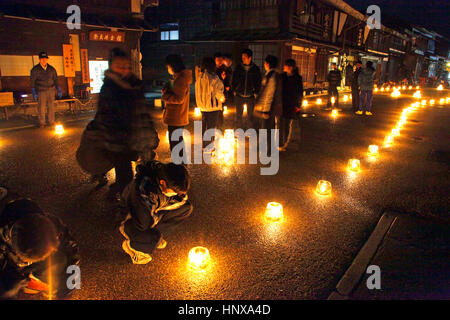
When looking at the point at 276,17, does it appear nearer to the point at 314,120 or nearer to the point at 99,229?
the point at 314,120

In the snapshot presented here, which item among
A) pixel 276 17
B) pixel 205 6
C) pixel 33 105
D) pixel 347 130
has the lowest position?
pixel 347 130

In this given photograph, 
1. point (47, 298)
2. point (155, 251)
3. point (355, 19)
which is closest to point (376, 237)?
point (155, 251)

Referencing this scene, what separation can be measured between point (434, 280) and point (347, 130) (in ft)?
26.7

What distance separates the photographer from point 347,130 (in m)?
10.8

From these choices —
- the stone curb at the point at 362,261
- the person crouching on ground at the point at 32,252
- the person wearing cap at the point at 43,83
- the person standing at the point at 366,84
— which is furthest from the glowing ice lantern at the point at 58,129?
the person standing at the point at 366,84

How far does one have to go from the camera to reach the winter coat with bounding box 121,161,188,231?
303 centimetres

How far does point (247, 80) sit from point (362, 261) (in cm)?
554

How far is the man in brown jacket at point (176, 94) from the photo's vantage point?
16.7 ft

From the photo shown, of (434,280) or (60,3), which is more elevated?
(60,3)

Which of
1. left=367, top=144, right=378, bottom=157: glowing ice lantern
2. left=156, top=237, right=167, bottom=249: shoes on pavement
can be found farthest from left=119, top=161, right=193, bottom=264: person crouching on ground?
left=367, top=144, right=378, bottom=157: glowing ice lantern

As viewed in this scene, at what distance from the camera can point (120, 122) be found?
4.12 m

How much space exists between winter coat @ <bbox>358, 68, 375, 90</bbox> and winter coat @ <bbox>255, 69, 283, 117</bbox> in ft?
22.9

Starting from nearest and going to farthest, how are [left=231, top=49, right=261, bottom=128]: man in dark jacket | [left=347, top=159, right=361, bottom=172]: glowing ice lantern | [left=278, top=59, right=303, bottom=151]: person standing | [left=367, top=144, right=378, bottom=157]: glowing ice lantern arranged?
1. [left=347, top=159, right=361, bottom=172]: glowing ice lantern
2. [left=278, top=59, right=303, bottom=151]: person standing
3. [left=367, top=144, right=378, bottom=157]: glowing ice lantern
4. [left=231, top=49, right=261, bottom=128]: man in dark jacket

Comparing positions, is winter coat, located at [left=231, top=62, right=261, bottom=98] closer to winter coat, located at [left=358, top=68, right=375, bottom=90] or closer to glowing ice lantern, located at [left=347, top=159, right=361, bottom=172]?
glowing ice lantern, located at [left=347, top=159, right=361, bottom=172]
